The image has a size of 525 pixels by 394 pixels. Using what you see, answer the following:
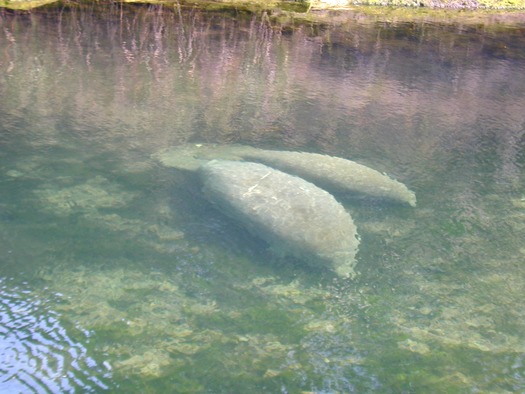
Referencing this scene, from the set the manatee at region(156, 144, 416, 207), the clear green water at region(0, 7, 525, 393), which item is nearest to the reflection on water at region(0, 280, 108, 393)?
the clear green water at region(0, 7, 525, 393)

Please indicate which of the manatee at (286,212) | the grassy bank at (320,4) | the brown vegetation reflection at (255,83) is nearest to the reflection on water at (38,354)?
the manatee at (286,212)

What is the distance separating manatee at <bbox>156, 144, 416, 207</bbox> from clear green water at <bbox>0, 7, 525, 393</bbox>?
0.18m

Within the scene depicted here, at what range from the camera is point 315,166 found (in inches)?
292

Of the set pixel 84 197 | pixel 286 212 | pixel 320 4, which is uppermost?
pixel 320 4

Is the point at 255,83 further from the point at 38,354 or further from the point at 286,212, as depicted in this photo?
the point at 38,354

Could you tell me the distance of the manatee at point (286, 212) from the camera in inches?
222

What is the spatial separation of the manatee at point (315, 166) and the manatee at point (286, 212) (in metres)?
0.55

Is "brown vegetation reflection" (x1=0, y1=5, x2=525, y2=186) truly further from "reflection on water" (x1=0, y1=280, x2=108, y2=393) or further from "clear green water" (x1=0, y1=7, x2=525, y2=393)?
→ "reflection on water" (x1=0, y1=280, x2=108, y2=393)

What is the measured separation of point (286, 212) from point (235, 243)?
60 cm

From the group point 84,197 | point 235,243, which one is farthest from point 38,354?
point 84,197

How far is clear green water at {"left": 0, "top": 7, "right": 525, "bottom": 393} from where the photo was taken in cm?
448

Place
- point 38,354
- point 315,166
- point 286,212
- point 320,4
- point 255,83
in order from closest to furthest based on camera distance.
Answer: point 38,354 → point 286,212 → point 315,166 → point 255,83 → point 320,4

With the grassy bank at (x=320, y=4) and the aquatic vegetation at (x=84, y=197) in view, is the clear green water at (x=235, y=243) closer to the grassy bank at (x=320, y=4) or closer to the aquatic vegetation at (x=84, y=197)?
the aquatic vegetation at (x=84, y=197)

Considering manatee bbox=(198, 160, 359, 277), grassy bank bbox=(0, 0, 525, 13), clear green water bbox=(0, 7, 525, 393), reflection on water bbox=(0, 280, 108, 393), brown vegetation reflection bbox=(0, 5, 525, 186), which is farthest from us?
grassy bank bbox=(0, 0, 525, 13)
